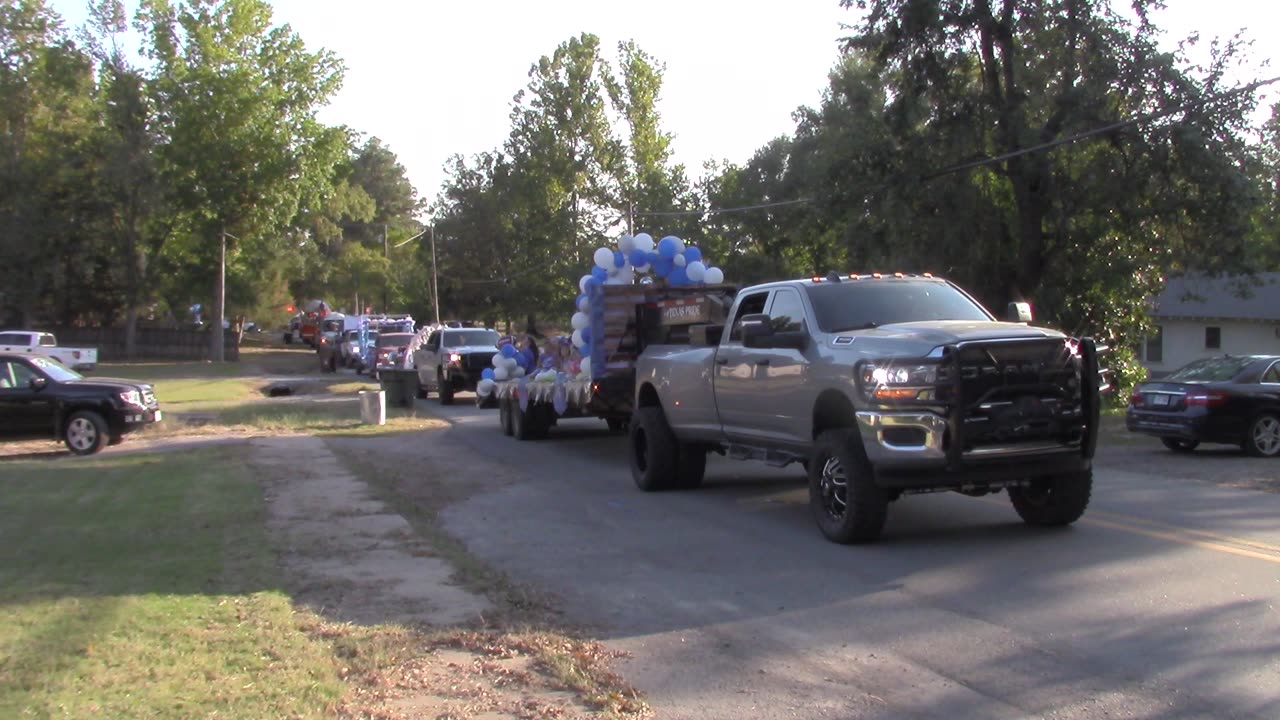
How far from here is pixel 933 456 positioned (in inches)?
345

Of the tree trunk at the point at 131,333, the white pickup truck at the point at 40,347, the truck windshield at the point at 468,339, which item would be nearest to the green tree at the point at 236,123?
the tree trunk at the point at 131,333

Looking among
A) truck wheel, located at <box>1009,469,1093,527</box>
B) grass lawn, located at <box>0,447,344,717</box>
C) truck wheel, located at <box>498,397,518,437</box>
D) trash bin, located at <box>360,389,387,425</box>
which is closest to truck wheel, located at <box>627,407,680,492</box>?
truck wheel, located at <box>1009,469,1093,527</box>

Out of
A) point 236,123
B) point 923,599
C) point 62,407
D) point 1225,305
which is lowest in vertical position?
point 923,599

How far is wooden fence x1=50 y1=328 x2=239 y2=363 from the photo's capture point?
62.6 m

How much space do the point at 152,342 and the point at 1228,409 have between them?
60.3 metres

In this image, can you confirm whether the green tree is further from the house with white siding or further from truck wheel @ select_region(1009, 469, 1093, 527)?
truck wheel @ select_region(1009, 469, 1093, 527)

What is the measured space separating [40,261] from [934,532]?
2233 inches

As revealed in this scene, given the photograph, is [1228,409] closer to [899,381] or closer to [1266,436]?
[1266,436]

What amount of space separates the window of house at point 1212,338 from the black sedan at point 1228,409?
30.7m

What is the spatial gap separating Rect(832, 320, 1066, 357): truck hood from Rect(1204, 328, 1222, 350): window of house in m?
39.4

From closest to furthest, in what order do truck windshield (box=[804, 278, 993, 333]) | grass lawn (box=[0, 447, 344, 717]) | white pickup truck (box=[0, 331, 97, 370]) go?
1. grass lawn (box=[0, 447, 344, 717])
2. truck windshield (box=[804, 278, 993, 333])
3. white pickup truck (box=[0, 331, 97, 370])

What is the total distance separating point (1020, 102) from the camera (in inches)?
1013

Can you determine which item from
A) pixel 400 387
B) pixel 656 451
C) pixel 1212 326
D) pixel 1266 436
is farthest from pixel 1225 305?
pixel 656 451

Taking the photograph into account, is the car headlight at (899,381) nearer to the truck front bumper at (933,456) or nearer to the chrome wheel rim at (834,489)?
the truck front bumper at (933,456)
